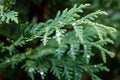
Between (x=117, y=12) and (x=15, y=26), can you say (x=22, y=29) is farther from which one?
(x=117, y=12)

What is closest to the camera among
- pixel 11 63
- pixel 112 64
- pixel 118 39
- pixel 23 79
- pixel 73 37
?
pixel 11 63

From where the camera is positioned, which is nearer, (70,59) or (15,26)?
(70,59)

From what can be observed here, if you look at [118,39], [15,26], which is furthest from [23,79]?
[118,39]

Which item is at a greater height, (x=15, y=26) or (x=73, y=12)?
(x=15, y=26)

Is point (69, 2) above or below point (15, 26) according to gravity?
above

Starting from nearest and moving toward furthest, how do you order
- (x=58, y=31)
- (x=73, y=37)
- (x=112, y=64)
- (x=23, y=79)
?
(x=58, y=31), (x=73, y=37), (x=23, y=79), (x=112, y=64)

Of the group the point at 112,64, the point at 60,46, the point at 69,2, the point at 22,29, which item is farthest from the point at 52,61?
the point at 112,64

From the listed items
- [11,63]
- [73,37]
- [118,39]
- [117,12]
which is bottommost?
[11,63]

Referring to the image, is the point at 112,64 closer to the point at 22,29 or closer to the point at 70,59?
→ the point at 70,59

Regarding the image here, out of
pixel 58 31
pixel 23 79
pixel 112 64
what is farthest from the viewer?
pixel 112 64
